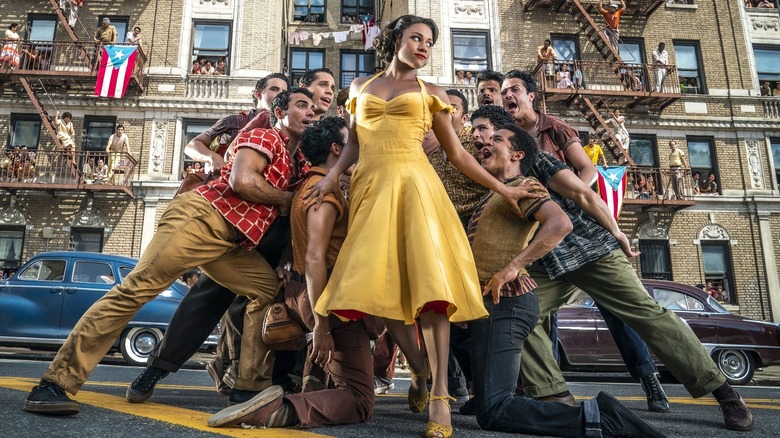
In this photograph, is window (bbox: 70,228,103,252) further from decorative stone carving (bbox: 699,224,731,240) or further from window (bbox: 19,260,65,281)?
decorative stone carving (bbox: 699,224,731,240)

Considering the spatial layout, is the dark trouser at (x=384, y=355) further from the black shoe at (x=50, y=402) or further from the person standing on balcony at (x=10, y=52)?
the person standing on balcony at (x=10, y=52)

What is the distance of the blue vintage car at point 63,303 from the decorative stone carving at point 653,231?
1505 cm

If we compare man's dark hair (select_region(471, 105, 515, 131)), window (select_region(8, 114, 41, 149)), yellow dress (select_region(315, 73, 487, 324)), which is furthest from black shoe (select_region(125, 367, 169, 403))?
window (select_region(8, 114, 41, 149))

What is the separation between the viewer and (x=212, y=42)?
19328mm

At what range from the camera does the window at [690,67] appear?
20.4 m

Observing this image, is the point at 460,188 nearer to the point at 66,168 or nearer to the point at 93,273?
the point at 93,273

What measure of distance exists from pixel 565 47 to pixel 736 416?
1933 centimetres

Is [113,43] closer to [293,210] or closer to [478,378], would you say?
[293,210]

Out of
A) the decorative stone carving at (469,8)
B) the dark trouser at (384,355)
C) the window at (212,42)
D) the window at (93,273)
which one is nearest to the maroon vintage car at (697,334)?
the dark trouser at (384,355)

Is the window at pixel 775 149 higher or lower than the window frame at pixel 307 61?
lower

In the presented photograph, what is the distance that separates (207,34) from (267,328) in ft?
60.7

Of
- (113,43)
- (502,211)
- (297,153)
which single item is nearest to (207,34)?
(113,43)

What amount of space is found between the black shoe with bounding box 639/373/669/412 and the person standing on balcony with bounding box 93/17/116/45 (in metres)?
18.9

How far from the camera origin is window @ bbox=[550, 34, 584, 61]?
20.3 m
